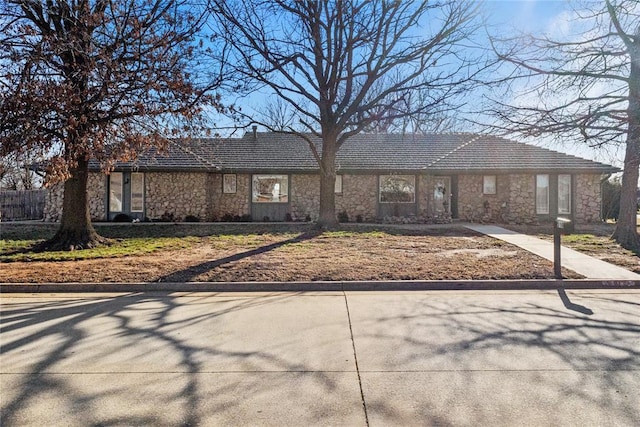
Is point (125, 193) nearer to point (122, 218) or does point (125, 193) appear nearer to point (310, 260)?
point (122, 218)

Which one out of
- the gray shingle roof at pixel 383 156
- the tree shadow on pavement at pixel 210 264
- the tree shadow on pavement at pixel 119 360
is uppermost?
the gray shingle roof at pixel 383 156

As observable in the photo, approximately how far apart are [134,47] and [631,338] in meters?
11.2

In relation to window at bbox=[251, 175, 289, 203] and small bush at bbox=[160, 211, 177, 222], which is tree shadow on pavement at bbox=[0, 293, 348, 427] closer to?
small bush at bbox=[160, 211, 177, 222]

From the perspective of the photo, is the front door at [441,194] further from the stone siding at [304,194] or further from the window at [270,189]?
the window at [270,189]

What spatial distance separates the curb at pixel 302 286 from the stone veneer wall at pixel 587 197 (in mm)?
13535

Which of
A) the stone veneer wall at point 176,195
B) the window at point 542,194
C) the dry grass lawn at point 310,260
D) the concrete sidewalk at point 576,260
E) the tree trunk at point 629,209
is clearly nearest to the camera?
the dry grass lawn at point 310,260

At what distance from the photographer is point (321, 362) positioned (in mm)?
4035

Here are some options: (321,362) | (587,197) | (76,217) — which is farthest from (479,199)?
(321,362)

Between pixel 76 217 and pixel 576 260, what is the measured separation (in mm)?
13270

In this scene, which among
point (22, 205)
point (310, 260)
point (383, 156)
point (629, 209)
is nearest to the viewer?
point (310, 260)

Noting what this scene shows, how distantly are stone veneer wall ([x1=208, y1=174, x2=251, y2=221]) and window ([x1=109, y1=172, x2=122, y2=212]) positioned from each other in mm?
4289

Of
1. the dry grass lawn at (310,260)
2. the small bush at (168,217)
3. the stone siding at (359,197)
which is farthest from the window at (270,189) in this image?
the dry grass lawn at (310,260)

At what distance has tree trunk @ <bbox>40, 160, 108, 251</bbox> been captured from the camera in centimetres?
1158

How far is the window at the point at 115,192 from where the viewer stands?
19516mm
